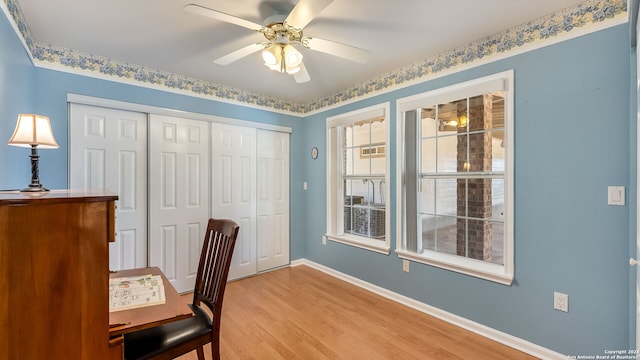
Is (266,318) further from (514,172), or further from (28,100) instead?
(28,100)

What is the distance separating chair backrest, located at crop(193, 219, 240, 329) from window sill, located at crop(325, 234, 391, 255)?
1820 millimetres

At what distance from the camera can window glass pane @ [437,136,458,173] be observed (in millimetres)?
2607

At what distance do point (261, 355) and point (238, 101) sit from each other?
2.75 metres

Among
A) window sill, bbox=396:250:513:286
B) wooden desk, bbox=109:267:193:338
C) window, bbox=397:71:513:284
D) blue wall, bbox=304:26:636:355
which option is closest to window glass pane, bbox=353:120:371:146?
window, bbox=397:71:513:284

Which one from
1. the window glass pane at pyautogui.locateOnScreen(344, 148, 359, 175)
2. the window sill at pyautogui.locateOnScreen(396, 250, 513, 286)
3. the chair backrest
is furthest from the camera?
the window glass pane at pyautogui.locateOnScreen(344, 148, 359, 175)

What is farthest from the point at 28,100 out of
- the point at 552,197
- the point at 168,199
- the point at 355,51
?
the point at 552,197

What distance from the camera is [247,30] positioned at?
6.98 ft

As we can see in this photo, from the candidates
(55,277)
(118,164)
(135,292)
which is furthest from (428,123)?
(118,164)

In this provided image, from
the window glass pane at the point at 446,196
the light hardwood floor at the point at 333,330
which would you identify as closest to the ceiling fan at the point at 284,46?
the window glass pane at the point at 446,196

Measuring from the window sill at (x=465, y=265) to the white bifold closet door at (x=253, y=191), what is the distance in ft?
5.77

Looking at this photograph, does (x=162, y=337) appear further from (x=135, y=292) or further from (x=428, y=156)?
(x=428, y=156)

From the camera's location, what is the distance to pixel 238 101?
353 cm

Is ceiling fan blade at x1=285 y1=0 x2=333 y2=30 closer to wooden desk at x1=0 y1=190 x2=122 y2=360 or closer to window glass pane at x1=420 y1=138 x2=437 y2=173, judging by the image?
wooden desk at x1=0 y1=190 x2=122 y2=360

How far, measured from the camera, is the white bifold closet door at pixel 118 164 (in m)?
2.53
